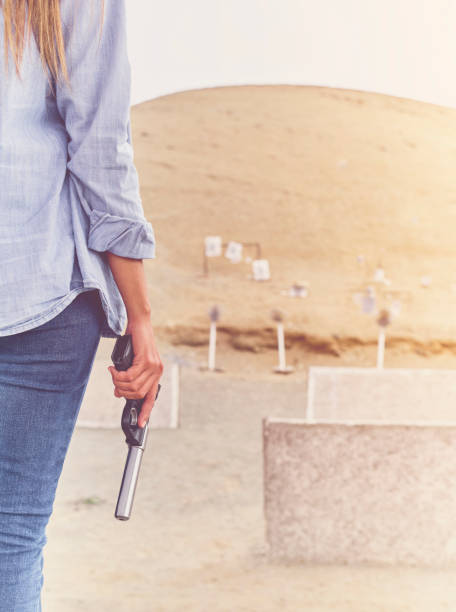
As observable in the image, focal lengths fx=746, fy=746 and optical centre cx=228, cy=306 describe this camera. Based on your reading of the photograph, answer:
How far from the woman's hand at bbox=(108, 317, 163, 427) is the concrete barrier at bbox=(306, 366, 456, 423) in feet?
5.71

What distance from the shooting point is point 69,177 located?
500 mm

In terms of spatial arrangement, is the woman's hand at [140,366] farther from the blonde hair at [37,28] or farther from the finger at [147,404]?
the blonde hair at [37,28]

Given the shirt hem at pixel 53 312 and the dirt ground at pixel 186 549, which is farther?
the dirt ground at pixel 186 549

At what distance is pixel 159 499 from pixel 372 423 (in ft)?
3.00

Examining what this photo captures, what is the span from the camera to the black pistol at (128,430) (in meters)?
0.53

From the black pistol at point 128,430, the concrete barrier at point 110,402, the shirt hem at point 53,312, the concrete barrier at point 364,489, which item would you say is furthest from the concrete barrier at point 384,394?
the shirt hem at point 53,312

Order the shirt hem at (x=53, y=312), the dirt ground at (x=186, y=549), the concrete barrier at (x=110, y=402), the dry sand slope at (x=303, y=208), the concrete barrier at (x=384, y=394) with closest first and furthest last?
the shirt hem at (x=53, y=312) < the dirt ground at (x=186, y=549) < the concrete barrier at (x=384, y=394) < the concrete barrier at (x=110, y=402) < the dry sand slope at (x=303, y=208)

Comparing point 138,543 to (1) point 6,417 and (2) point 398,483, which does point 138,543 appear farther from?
(1) point 6,417

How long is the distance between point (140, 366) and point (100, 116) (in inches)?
6.7

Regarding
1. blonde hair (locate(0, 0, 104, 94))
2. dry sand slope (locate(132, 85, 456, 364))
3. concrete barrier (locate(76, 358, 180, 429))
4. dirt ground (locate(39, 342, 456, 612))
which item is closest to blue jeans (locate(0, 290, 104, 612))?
blonde hair (locate(0, 0, 104, 94))

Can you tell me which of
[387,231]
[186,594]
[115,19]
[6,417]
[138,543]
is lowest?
[387,231]

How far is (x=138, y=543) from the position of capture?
5.85 feet

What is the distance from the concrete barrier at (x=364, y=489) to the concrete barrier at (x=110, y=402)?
1.31m

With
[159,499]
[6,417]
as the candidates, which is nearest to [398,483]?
[159,499]
